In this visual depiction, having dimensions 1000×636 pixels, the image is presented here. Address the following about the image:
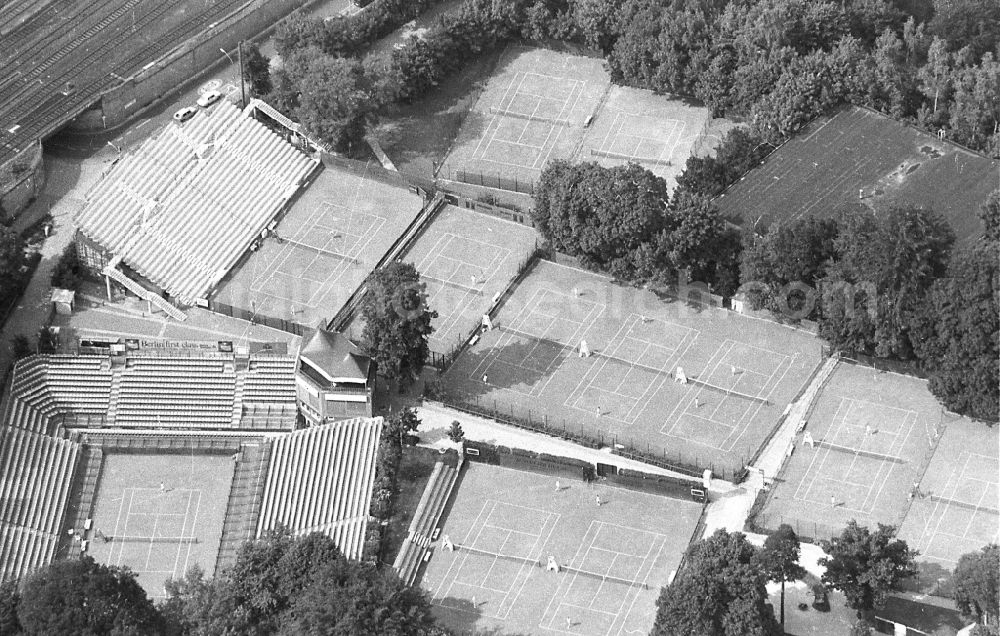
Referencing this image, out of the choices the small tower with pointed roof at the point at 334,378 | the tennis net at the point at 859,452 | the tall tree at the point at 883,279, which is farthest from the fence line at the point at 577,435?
the tall tree at the point at 883,279

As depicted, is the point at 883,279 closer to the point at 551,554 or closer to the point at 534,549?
the point at 551,554

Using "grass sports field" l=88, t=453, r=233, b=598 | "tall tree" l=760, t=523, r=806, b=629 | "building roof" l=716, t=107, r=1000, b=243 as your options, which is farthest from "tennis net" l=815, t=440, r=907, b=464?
"grass sports field" l=88, t=453, r=233, b=598

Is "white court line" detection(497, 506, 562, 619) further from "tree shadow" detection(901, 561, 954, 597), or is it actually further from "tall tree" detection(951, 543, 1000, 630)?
"tall tree" detection(951, 543, 1000, 630)

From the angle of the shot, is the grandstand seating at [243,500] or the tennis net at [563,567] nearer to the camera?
the tennis net at [563,567]

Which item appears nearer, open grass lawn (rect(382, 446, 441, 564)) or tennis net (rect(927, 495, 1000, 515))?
tennis net (rect(927, 495, 1000, 515))

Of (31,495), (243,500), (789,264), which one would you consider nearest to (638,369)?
(789,264)

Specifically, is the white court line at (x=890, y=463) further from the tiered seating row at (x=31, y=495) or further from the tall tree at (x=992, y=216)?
the tiered seating row at (x=31, y=495)

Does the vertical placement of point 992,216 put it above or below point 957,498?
above
